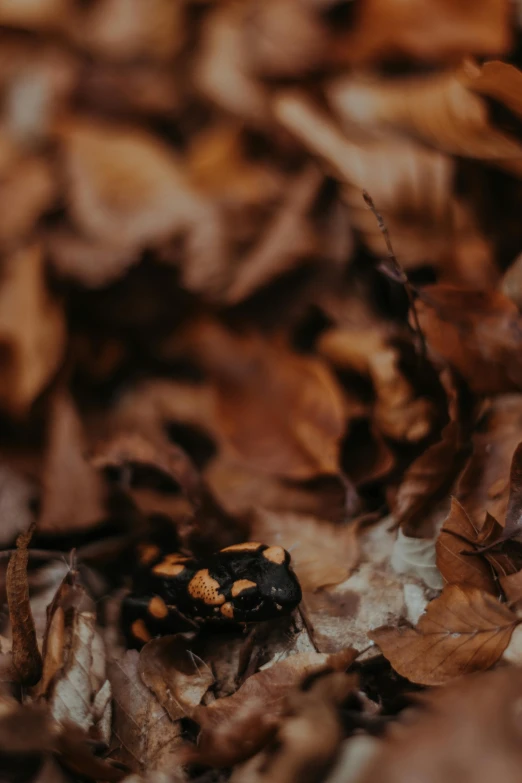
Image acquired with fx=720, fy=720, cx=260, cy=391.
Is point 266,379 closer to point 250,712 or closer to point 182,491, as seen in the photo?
point 182,491

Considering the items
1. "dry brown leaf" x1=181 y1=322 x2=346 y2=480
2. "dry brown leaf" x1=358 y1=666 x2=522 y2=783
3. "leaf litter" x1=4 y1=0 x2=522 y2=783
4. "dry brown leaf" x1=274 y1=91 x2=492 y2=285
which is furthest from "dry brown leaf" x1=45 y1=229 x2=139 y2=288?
"dry brown leaf" x1=358 y1=666 x2=522 y2=783

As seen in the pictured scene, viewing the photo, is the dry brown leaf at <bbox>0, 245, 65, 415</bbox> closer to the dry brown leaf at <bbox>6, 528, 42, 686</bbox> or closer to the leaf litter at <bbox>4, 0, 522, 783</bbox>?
the leaf litter at <bbox>4, 0, 522, 783</bbox>

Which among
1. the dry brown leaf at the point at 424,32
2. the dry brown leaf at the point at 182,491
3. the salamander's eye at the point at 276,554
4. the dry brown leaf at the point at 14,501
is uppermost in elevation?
the dry brown leaf at the point at 424,32

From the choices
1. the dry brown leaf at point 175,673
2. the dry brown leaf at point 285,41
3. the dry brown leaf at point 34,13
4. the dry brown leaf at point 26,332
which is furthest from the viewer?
the dry brown leaf at point 34,13

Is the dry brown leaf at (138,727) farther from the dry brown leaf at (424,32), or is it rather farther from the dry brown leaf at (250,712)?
the dry brown leaf at (424,32)

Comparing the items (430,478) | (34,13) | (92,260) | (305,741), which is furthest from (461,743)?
(34,13)

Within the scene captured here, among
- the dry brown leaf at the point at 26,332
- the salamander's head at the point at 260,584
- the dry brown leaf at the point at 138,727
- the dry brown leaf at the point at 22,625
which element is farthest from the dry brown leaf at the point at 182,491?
the dry brown leaf at the point at 22,625

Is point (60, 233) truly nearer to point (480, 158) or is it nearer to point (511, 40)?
point (480, 158)
